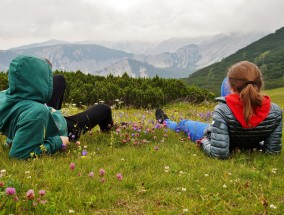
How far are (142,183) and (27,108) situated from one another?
2157mm

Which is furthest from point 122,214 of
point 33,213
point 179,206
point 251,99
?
point 251,99

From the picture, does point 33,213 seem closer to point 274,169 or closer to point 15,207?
point 15,207

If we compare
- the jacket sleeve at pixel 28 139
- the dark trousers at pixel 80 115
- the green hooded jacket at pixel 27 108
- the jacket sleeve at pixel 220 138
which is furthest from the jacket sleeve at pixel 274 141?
the jacket sleeve at pixel 28 139

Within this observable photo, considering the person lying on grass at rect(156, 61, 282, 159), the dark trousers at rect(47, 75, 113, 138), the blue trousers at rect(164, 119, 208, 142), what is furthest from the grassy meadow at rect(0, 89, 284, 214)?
the blue trousers at rect(164, 119, 208, 142)

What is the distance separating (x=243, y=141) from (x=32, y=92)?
12.6 ft

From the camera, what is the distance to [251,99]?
559cm

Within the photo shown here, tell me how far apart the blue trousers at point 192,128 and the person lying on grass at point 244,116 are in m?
1.32

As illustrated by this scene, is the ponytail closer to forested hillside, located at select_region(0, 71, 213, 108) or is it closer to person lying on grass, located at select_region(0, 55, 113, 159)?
person lying on grass, located at select_region(0, 55, 113, 159)

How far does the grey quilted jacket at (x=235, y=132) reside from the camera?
231 inches

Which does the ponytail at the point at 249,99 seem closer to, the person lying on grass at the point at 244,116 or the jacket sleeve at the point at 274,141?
the person lying on grass at the point at 244,116

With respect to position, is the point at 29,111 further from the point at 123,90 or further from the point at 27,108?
the point at 123,90

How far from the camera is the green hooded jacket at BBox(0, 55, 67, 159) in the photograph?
16.6 feet

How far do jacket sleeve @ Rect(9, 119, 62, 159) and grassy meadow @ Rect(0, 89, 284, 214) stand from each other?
17cm

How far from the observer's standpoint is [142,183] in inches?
178
